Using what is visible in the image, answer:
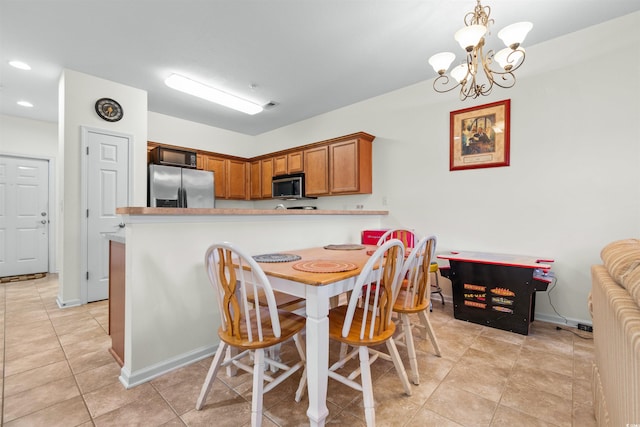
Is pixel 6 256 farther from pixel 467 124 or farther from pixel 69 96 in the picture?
pixel 467 124

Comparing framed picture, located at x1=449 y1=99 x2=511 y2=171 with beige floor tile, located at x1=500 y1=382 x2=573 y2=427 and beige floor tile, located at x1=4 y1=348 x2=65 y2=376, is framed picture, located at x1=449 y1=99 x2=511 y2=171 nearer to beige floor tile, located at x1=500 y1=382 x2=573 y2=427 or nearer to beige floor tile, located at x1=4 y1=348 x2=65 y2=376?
beige floor tile, located at x1=500 y1=382 x2=573 y2=427

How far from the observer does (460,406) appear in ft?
4.78

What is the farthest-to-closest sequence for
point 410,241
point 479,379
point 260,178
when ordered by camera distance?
point 260,178, point 410,241, point 479,379

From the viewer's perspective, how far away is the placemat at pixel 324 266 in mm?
Answer: 1403

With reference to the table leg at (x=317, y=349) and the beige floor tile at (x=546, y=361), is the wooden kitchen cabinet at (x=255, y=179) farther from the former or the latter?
the beige floor tile at (x=546, y=361)

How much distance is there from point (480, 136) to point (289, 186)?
9.21ft

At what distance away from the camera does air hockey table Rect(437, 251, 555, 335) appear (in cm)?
229

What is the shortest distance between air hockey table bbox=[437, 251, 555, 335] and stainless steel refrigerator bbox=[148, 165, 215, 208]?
3655mm

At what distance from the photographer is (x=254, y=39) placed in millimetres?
2621

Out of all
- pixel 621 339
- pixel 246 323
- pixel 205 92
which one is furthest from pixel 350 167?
pixel 621 339

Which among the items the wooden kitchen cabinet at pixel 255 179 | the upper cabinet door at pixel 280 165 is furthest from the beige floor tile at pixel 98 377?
the wooden kitchen cabinet at pixel 255 179

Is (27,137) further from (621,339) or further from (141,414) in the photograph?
(621,339)

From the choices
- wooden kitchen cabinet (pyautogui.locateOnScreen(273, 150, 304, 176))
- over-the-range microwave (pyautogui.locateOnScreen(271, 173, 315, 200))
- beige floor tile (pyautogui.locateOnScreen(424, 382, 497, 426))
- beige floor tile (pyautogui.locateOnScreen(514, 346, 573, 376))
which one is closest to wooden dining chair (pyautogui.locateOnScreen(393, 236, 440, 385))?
beige floor tile (pyautogui.locateOnScreen(424, 382, 497, 426))

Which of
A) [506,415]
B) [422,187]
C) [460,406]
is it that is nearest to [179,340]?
[460,406]
